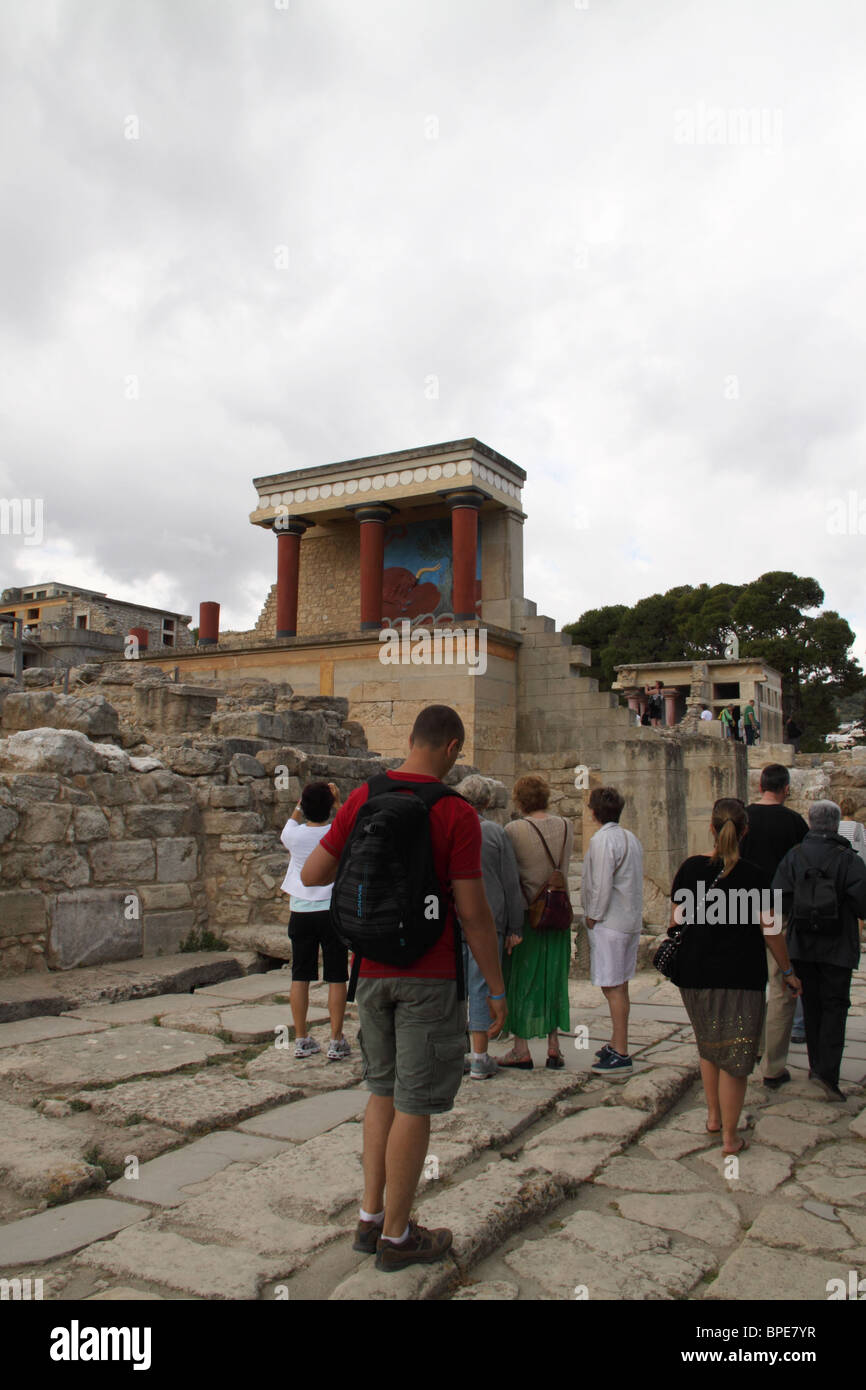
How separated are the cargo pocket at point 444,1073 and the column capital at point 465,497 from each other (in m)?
14.9

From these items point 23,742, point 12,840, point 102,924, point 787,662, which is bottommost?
point 102,924

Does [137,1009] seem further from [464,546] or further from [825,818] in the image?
[464,546]

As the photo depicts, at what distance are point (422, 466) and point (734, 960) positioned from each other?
1449cm

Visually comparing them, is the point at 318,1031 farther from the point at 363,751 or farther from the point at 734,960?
the point at 363,751

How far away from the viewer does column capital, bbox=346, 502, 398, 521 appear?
18.1 metres

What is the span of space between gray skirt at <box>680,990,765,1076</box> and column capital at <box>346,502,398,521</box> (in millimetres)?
14913

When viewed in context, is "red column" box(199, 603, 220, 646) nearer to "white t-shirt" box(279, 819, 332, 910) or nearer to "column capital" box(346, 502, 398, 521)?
"column capital" box(346, 502, 398, 521)

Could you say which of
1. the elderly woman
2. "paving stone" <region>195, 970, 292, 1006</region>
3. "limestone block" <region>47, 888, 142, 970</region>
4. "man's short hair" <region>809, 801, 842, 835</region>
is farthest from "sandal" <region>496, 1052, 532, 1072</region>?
"limestone block" <region>47, 888, 142, 970</region>

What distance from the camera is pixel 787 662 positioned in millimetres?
41406

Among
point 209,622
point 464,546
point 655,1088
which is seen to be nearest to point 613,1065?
point 655,1088

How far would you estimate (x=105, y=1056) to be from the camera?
15.7ft

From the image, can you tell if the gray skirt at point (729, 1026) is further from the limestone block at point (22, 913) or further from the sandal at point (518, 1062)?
the limestone block at point (22, 913)
